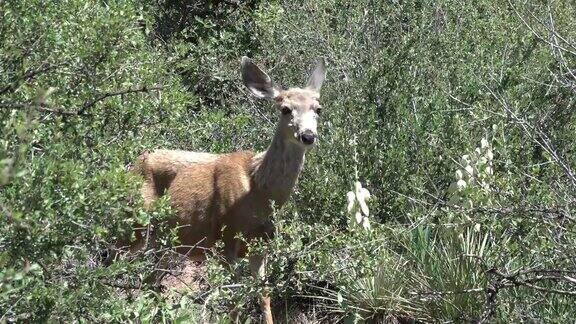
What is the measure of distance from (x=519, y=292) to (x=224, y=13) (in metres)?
7.04

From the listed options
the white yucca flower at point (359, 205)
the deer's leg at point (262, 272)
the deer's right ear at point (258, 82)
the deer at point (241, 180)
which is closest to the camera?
the white yucca flower at point (359, 205)

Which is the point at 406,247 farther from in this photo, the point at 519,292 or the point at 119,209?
the point at 119,209

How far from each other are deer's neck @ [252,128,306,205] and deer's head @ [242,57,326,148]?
10cm

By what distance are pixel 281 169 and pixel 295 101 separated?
2.02 feet

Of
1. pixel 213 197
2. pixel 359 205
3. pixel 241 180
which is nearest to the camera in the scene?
pixel 359 205

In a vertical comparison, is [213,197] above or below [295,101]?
below

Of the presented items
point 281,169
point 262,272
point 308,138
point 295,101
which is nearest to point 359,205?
point 308,138

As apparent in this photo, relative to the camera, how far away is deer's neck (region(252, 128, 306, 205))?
921 cm

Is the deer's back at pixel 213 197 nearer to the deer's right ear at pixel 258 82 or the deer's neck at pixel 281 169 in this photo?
the deer's neck at pixel 281 169

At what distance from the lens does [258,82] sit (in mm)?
9805

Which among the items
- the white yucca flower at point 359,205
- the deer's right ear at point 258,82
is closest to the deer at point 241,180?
the deer's right ear at point 258,82

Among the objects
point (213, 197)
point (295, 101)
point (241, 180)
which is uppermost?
point (295, 101)

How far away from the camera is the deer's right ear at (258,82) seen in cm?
973

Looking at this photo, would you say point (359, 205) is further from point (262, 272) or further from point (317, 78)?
point (317, 78)
